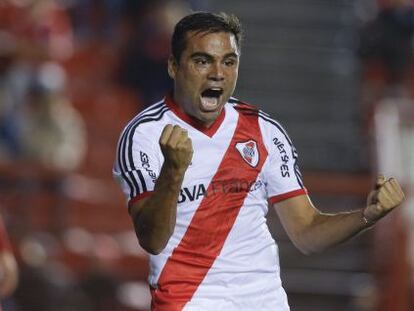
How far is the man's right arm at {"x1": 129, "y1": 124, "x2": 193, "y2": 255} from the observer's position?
5.04 m

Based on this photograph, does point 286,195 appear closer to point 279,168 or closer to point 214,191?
point 279,168

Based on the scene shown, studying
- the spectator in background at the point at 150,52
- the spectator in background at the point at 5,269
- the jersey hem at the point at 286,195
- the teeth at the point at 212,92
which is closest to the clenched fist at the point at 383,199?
the jersey hem at the point at 286,195

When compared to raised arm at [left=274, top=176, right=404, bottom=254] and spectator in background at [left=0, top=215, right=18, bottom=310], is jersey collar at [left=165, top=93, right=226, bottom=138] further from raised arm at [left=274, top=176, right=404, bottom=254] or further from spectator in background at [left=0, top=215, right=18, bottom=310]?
spectator in background at [left=0, top=215, right=18, bottom=310]

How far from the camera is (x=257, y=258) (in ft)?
18.8

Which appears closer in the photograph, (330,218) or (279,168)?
(330,218)

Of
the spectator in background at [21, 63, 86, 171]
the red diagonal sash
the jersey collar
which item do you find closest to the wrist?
the red diagonal sash

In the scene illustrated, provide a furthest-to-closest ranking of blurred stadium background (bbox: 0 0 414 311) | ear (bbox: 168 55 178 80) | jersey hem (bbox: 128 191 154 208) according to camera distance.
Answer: blurred stadium background (bbox: 0 0 414 311), ear (bbox: 168 55 178 80), jersey hem (bbox: 128 191 154 208)

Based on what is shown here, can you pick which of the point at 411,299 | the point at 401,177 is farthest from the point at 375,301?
the point at 401,177

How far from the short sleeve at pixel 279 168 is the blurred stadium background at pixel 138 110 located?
4.89m

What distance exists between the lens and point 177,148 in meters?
5.02

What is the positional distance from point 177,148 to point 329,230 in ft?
3.42

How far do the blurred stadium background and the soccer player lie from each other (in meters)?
4.94

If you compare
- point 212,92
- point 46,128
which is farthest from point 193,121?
point 46,128

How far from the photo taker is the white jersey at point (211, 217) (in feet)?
18.3
